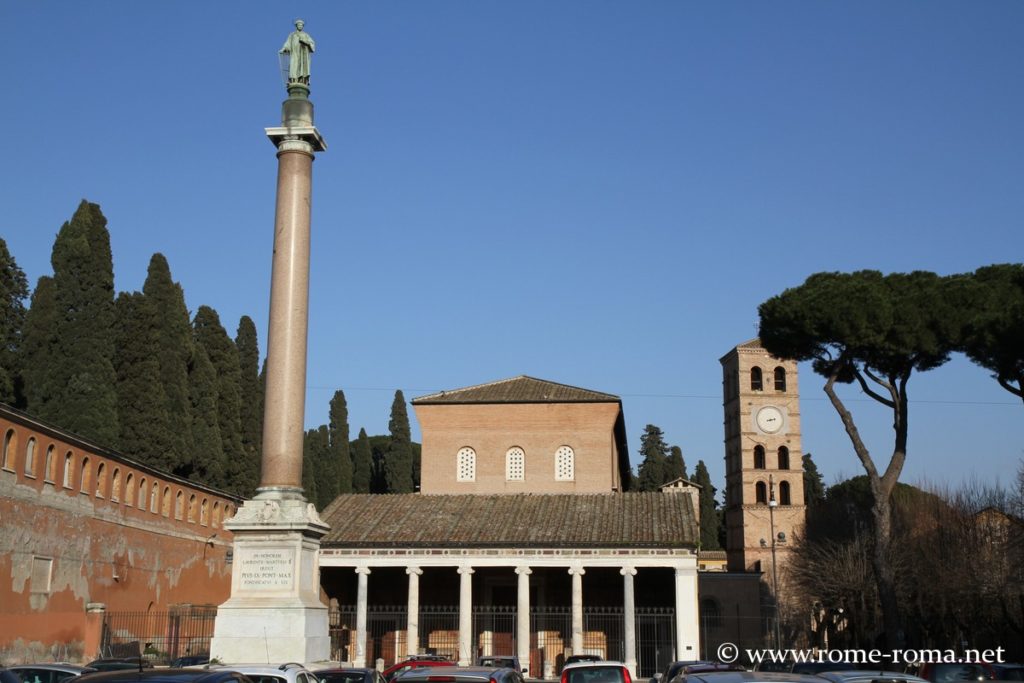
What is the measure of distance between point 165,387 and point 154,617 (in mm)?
11726

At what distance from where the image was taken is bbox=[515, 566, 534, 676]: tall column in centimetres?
3244

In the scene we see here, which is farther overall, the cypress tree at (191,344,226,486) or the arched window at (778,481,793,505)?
the arched window at (778,481,793,505)

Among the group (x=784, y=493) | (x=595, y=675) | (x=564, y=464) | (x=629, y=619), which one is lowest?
(x=629, y=619)

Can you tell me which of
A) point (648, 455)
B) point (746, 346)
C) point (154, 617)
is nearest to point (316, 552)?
point (154, 617)

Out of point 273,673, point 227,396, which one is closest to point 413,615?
point 227,396

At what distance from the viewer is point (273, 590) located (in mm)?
18172

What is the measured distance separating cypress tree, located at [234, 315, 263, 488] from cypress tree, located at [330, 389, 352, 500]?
13.9m

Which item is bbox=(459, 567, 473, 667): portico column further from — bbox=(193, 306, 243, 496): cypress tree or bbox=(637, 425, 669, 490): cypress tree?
bbox=(637, 425, 669, 490): cypress tree

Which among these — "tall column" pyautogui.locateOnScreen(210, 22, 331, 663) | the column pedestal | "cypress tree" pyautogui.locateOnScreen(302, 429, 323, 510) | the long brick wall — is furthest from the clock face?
the column pedestal

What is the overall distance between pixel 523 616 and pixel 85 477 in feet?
43.4

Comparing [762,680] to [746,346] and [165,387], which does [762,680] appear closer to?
[165,387]

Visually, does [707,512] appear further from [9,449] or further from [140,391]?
[9,449]

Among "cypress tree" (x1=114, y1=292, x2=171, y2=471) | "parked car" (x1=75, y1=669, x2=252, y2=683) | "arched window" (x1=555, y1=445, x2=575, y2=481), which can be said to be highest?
"cypress tree" (x1=114, y1=292, x2=171, y2=471)

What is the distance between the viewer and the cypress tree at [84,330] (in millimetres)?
34406
